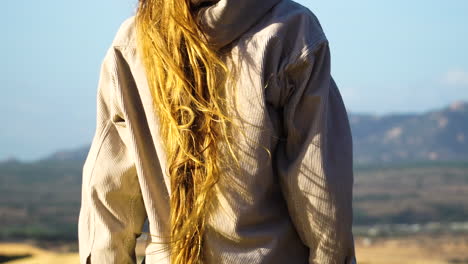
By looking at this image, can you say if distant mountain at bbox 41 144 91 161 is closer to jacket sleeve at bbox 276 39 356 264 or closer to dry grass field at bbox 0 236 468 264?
dry grass field at bbox 0 236 468 264

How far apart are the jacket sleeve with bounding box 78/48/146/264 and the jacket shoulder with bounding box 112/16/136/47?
0.03 meters

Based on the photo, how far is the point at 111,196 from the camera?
2.10 meters

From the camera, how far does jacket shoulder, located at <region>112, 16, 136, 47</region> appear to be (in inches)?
82.9

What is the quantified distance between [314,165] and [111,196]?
1.78 feet

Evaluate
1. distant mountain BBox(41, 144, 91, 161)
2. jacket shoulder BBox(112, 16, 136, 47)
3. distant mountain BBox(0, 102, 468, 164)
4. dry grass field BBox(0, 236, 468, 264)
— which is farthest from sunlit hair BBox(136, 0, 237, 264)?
distant mountain BBox(41, 144, 91, 161)

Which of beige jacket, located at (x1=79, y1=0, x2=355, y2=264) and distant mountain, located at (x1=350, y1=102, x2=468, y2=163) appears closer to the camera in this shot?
beige jacket, located at (x1=79, y1=0, x2=355, y2=264)

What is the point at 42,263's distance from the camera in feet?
20.0

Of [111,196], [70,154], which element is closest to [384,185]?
[70,154]

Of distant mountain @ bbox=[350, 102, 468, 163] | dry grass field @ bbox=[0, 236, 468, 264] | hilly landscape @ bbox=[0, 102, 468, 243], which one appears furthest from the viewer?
distant mountain @ bbox=[350, 102, 468, 163]

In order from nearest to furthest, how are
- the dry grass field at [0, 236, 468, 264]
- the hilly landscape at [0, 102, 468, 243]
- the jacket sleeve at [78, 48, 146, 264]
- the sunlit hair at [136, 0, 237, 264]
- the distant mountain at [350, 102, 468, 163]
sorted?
the sunlit hair at [136, 0, 237, 264] < the jacket sleeve at [78, 48, 146, 264] < the dry grass field at [0, 236, 468, 264] < the hilly landscape at [0, 102, 468, 243] < the distant mountain at [350, 102, 468, 163]

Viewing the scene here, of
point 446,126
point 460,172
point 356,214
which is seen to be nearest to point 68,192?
point 356,214

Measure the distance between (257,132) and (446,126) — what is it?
55540 millimetres

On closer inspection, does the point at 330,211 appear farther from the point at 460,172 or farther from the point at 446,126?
the point at 446,126

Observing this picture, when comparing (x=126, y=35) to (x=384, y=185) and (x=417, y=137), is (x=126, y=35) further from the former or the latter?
(x=417, y=137)
